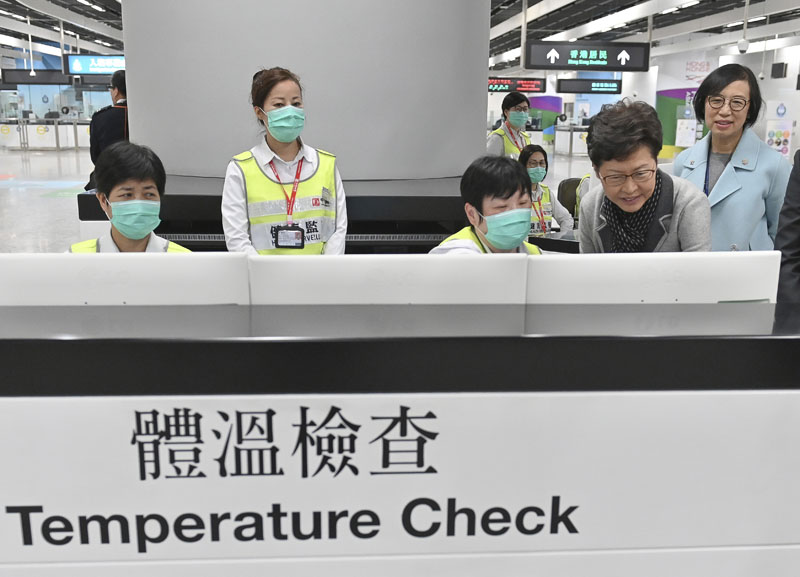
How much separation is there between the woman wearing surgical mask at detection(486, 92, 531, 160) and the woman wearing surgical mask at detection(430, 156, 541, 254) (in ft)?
14.0

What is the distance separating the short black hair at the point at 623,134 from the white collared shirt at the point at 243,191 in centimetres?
135

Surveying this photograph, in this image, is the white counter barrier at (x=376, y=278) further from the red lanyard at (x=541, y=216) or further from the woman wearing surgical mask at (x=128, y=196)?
the red lanyard at (x=541, y=216)

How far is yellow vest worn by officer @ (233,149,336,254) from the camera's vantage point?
308 cm

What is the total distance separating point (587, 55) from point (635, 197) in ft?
→ 35.8

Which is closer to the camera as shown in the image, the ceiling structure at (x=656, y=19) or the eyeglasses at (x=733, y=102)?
the eyeglasses at (x=733, y=102)

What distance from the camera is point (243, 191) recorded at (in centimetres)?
308

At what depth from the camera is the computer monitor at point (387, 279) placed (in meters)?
1.76

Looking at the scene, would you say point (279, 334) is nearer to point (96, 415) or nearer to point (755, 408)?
point (96, 415)

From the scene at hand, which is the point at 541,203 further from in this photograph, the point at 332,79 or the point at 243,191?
the point at 243,191

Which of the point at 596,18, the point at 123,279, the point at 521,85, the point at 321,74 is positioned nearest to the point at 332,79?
the point at 321,74

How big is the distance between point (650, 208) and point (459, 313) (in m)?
0.86

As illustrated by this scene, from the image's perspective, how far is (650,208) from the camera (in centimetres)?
230

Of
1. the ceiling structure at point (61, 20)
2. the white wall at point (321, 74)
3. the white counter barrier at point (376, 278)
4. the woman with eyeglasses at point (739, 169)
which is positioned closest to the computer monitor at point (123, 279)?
the white counter barrier at point (376, 278)

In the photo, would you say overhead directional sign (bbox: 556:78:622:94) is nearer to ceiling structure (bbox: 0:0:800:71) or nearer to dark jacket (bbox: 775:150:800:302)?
ceiling structure (bbox: 0:0:800:71)
